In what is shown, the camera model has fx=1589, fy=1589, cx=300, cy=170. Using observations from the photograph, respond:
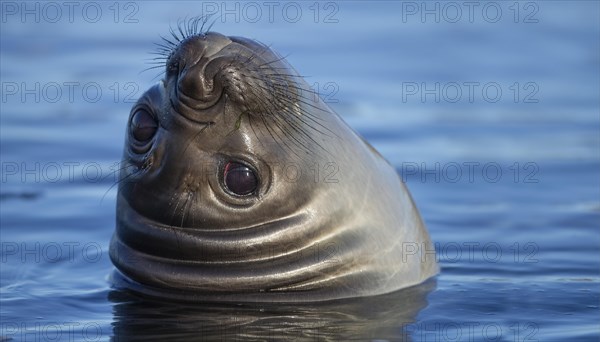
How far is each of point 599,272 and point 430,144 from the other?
3864 mm

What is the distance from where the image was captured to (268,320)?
365 inches

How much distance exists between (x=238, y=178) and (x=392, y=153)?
15.9 feet

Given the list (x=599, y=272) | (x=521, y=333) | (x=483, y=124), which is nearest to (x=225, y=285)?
(x=521, y=333)

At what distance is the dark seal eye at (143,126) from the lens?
9.44 meters

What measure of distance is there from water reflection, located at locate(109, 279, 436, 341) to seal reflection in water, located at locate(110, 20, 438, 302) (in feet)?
0.38
